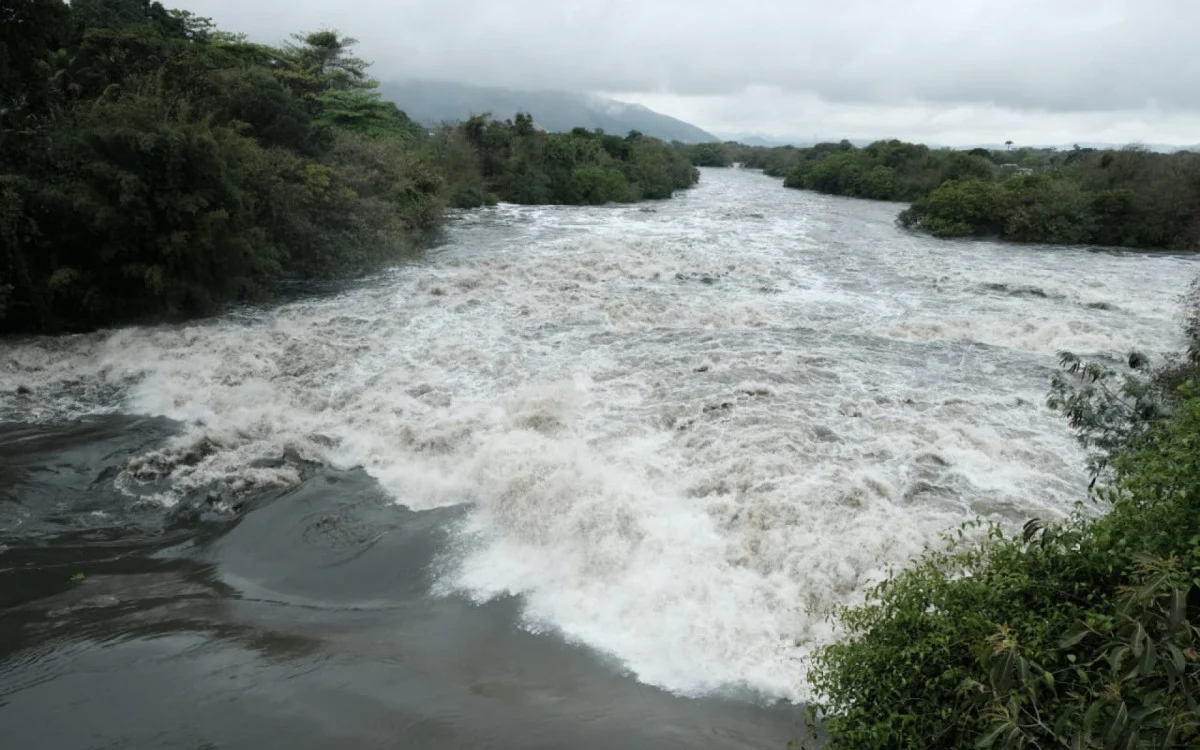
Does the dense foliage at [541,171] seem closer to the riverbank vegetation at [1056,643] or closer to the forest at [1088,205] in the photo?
the forest at [1088,205]

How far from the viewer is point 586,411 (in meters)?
10.3

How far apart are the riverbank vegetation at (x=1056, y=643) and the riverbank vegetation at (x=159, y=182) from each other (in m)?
13.4

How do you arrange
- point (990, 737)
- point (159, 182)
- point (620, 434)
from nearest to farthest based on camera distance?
point (990, 737) → point (620, 434) → point (159, 182)

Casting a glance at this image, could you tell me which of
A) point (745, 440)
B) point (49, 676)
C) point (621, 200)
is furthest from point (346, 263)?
point (621, 200)

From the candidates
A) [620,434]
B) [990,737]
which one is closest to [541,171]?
[620,434]

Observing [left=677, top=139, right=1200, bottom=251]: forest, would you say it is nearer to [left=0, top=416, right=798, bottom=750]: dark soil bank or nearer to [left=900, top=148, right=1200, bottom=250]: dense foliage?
[left=900, top=148, right=1200, bottom=250]: dense foliage

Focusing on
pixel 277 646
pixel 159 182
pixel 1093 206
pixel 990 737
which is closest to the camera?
pixel 990 737

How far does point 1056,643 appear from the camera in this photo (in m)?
3.18

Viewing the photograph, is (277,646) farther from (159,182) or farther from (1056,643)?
(159,182)

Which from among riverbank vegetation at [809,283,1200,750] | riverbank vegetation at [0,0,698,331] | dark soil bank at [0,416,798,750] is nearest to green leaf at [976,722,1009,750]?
riverbank vegetation at [809,283,1200,750]

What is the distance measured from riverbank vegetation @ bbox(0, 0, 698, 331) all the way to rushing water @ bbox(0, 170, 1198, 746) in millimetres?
988

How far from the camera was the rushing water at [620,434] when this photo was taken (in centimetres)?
637

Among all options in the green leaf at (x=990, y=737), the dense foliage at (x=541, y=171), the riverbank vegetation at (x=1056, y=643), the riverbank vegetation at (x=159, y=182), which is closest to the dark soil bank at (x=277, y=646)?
the riverbank vegetation at (x=1056, y=643)

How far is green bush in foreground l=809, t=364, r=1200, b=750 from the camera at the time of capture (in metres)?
2.60
